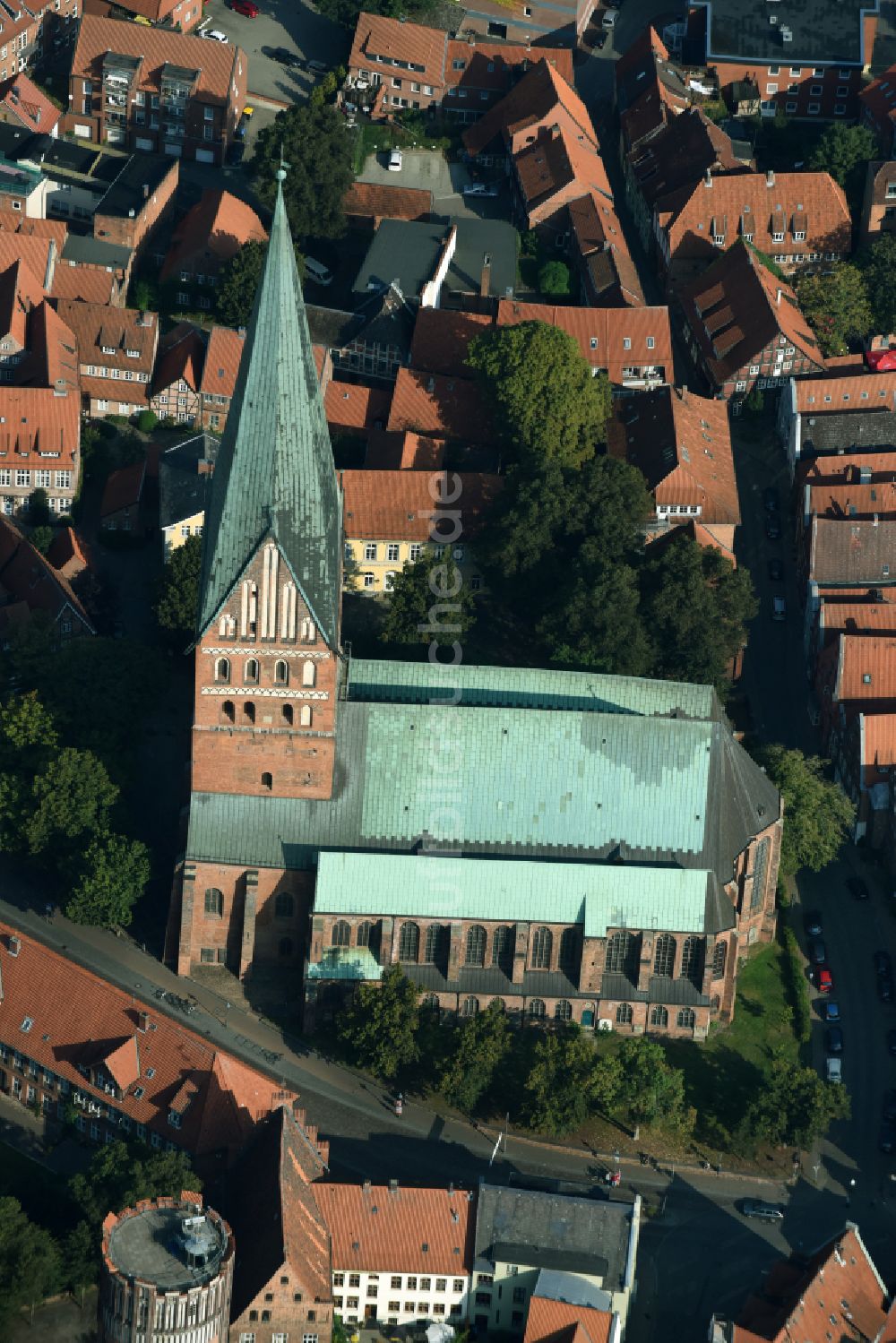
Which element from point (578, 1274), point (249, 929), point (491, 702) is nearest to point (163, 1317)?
point (578, 1274)

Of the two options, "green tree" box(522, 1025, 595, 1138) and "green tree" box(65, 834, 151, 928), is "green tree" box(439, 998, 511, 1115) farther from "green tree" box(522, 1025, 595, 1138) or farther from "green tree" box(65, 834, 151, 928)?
"green tree" box(65, 834, 151, 928)

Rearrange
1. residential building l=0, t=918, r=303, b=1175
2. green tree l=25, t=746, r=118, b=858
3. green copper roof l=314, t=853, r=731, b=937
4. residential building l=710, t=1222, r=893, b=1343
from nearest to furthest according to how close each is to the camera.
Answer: residential building l=710, t=1222, r=893, b=1343 < residential building l=0, t=918, r=303, b=1175 < green copper roof l=314, t=853, r=731, b=937 < green tree l=25, t=746, r=118, b=858

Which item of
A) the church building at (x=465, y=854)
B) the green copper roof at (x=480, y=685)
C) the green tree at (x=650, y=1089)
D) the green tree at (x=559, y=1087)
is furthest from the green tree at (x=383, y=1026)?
the green copper roof at (x=480, y=685)

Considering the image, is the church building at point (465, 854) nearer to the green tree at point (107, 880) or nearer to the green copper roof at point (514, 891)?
the green copper roof at point (514, 891)

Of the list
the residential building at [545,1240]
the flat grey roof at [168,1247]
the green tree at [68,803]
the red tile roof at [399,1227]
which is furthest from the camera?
the green tree at [68,803]

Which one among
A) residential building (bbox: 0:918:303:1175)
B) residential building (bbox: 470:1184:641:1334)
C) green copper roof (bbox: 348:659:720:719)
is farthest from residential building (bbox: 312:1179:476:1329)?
green copper roof (bbox: 348:659:720:719)

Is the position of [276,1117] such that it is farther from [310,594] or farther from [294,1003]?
[310,594]
